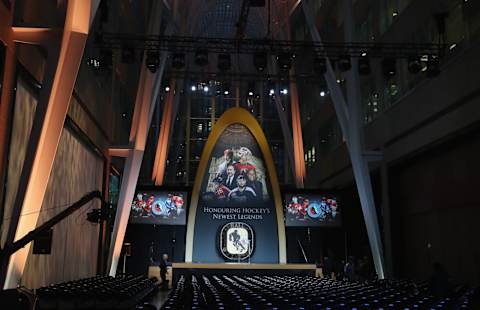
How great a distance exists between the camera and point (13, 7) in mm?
11039

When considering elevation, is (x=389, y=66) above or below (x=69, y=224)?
above

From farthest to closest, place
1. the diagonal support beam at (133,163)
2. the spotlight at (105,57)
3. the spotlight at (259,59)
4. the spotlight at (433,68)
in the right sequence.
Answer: the diagonal support beam at (133,163), the spotlight at (105,57), the spotlight at (259,59), the spotlight at (433,68)

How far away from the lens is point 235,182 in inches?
1171

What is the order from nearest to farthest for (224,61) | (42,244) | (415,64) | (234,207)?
(42,244) → (415,64) → (224,61) → (234,207)

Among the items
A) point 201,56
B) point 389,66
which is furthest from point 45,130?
point 389,66

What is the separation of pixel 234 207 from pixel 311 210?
4624 mm

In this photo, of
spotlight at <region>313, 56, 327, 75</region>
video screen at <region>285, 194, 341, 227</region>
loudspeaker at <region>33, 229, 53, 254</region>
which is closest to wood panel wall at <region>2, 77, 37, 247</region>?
loudspeaker at <region>33, 229, 53, 254</region>

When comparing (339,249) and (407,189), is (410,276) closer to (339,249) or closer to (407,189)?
(407,189)

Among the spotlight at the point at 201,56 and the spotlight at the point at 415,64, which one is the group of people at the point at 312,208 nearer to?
the spotlight at the point at 415,64

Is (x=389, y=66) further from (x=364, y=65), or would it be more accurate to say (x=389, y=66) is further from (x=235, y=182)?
(x=235, y=182)

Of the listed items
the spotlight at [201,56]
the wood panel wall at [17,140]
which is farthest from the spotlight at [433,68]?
the wood panel wall at [17,140]

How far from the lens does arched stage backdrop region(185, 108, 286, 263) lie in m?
29.2

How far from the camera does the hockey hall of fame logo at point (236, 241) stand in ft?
95.6

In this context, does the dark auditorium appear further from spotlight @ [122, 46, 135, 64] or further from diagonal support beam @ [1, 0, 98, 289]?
spotlight @ [122, 46, 135, 64]
